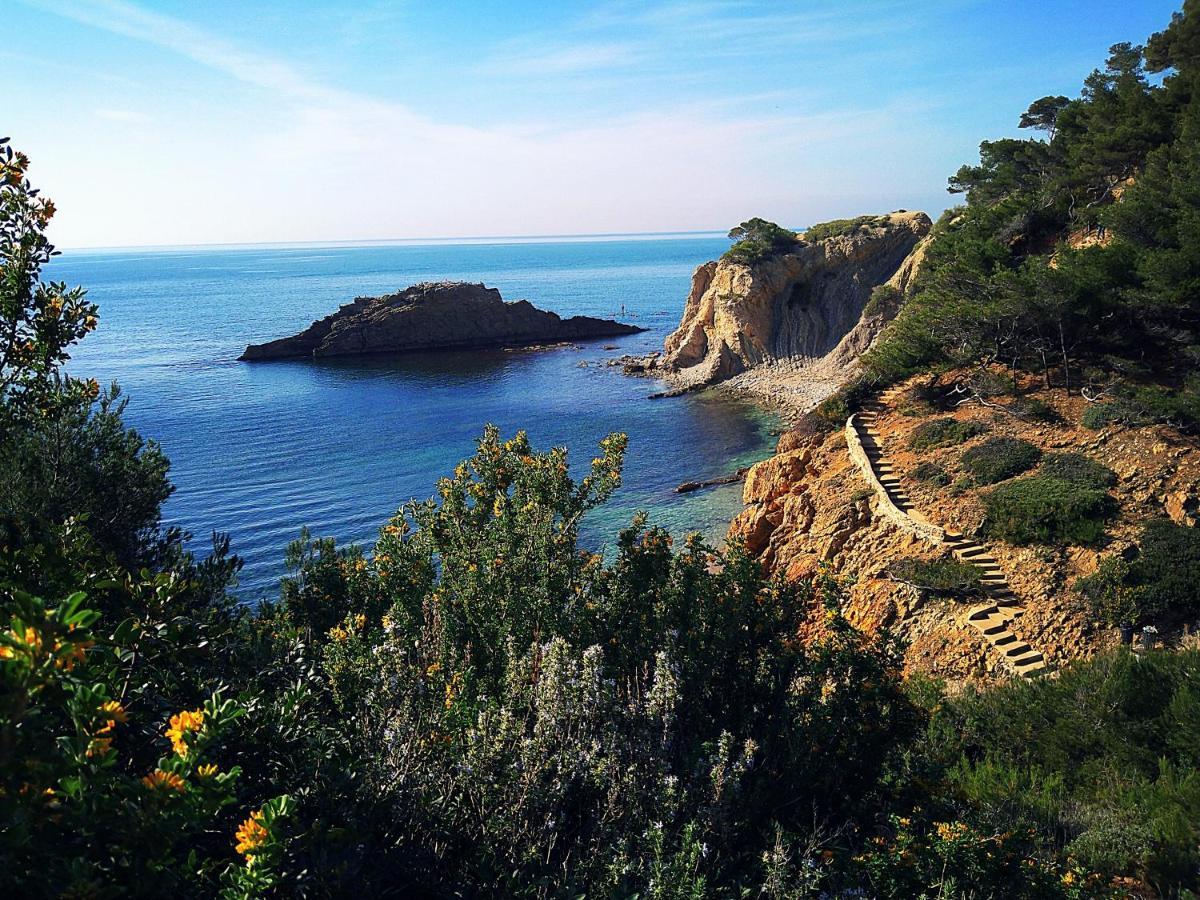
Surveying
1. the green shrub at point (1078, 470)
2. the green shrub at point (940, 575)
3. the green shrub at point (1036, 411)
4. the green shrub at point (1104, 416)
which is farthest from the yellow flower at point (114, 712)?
the green shrub at point (1036, 411)

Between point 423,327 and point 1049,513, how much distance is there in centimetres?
7496

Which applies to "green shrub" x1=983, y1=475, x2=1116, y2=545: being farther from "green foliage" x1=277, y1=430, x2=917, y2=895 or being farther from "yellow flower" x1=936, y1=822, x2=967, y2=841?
"yellow flower" x1=936, y1=822, x2=967, y2=841

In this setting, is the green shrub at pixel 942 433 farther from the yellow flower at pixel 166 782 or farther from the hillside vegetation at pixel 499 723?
the yellow flower at pixel 166 782

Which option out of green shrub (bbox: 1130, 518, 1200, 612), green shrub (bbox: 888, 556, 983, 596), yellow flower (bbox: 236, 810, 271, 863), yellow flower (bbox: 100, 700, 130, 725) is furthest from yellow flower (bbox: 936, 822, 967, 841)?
green shrub (bbox: 1130, 518, 1200, 612)

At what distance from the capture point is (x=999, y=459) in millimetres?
21109

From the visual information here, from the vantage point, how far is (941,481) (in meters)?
21.5

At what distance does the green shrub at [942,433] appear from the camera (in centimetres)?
2330

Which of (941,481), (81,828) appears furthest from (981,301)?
(81,828)

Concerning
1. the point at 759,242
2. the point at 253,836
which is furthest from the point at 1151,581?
the point at 759,242

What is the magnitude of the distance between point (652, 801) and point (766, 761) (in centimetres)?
126

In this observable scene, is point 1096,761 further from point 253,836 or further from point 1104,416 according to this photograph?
point 1104,416

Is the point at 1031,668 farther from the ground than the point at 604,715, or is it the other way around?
the point at 604,715

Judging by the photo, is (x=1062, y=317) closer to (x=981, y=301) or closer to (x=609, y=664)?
(x=981, y=301)

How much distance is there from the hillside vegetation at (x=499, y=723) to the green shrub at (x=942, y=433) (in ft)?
34.0
